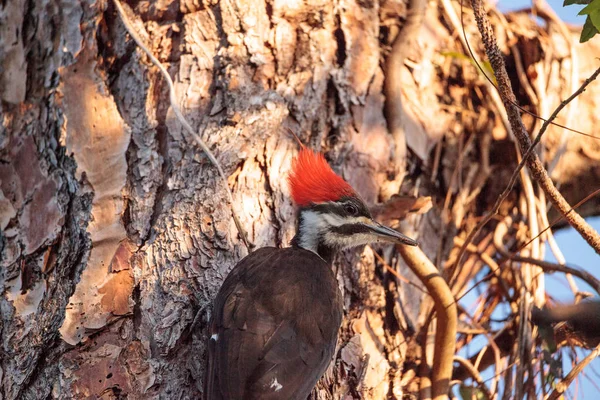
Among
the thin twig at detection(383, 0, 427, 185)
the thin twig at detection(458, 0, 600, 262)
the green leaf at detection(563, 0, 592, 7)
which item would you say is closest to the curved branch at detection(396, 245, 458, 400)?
the thin twig at detection(383, 0, 427, 185)

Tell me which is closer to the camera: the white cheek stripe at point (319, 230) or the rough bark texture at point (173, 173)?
the rough bark texture at point (173, 173)

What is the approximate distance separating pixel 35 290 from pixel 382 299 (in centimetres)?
156

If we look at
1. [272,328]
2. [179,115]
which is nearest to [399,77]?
[179,115]

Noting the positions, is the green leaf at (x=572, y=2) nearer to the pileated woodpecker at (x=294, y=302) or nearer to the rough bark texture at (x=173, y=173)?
the pileated woodpecker at (x=294, y=302)

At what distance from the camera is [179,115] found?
3258 millimetres

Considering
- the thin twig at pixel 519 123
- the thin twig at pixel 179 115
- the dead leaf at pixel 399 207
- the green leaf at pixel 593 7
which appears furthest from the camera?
the dead leaf at pixel 399 207

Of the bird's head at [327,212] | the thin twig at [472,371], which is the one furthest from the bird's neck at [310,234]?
the thin twig at [472,371]

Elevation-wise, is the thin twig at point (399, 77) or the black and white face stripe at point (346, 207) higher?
the thin twig at point (399, 77)

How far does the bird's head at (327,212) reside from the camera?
10.7 ft

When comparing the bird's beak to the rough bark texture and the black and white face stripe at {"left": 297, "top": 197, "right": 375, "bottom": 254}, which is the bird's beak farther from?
the rough bark texture

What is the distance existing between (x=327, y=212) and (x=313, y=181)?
0.22 meters

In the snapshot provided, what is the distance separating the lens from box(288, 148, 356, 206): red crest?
127 inches

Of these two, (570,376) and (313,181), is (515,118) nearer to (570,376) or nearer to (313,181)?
(313,181)

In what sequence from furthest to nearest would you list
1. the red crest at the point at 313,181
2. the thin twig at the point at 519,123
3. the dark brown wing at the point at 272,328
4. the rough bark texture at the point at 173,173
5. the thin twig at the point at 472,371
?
the thin twig at the point at 472,371 < the red crest at the point at 313,181 < the rough bark texture at the point at 173,173 < the dark brown wing at the point at 272,328 < the thin twig at the point at 519,123
